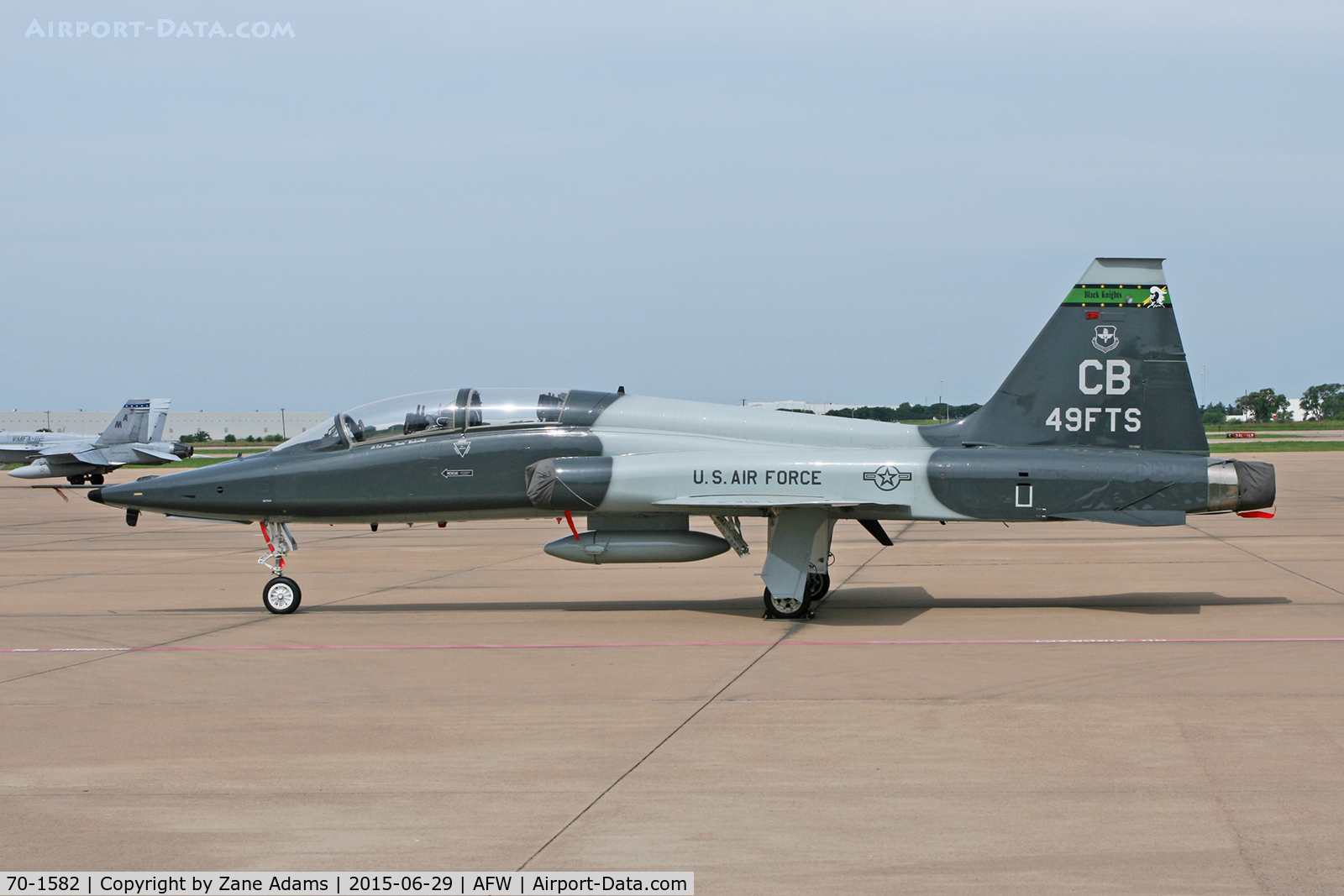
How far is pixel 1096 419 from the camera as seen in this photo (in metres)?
12.1

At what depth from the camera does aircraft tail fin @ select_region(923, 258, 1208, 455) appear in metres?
12.1

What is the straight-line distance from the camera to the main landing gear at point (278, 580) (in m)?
12.9

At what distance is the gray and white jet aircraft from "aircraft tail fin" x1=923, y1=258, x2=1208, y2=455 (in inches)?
1798

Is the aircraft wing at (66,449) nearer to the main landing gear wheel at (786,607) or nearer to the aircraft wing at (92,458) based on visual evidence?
the aircraft wing at (92,458)

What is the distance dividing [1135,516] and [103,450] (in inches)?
1911

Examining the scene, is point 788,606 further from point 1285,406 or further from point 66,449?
point 1285,406

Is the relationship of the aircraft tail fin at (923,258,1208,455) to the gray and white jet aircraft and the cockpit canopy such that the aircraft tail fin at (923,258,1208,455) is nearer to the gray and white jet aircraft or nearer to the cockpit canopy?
the cockpit canopy

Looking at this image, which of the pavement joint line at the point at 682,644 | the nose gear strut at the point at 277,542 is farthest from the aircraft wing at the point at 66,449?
the pavement joint line at the point at 682,644

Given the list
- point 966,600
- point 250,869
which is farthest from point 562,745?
point 966,600

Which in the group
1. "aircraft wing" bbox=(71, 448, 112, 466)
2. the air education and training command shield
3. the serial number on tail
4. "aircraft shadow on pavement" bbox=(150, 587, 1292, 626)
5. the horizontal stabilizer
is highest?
the serial number on tail

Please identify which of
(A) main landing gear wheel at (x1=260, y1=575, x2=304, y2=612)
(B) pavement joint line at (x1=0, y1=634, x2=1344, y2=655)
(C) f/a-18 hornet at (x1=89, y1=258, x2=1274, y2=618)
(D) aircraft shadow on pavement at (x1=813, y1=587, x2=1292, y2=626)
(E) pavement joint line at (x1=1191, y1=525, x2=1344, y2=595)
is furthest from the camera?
(E) pavement joint line at (x1=1191, y1=525, x2=1344, y2=595)

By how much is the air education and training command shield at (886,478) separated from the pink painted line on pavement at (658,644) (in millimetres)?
1736

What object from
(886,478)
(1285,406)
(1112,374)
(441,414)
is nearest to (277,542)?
(441,414)
